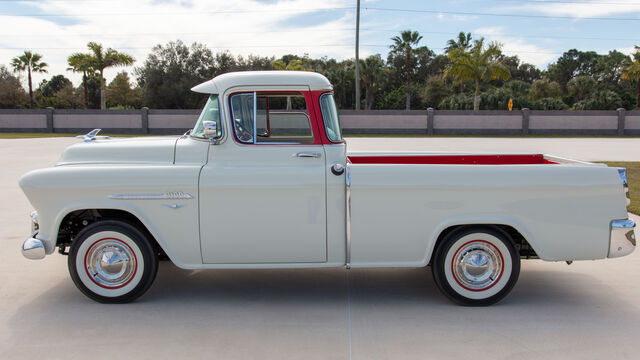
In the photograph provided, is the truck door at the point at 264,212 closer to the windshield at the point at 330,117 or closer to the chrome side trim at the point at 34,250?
the windshield at the point at 330,117

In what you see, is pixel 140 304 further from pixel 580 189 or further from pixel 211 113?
pixel 580 189

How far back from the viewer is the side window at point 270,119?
178 inches

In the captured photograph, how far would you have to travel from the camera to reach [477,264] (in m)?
4.40

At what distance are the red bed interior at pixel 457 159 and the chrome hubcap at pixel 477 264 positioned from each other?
1.51m

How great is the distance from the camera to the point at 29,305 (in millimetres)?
4539

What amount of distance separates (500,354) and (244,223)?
6.81 ft

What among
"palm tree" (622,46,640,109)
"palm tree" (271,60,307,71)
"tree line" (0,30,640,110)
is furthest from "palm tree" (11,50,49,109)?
"palm tree" (622,46,640,109)

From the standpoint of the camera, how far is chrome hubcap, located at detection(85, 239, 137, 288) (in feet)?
14.5

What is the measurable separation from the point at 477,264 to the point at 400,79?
5998 centimetres

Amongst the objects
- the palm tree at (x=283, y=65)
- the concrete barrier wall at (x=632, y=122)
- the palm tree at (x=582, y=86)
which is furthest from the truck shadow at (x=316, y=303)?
the palm tree at (x=582, y=86)

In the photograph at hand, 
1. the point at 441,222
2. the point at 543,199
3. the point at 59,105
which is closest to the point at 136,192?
the point at 441,222

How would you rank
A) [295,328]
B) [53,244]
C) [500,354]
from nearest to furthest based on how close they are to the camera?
[500,354]
[295,328]
[53,244]

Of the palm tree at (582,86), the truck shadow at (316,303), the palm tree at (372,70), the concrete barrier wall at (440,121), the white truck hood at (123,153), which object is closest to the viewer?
the truck shadow at (316,303)

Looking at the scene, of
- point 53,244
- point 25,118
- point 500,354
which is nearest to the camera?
point 500,354
